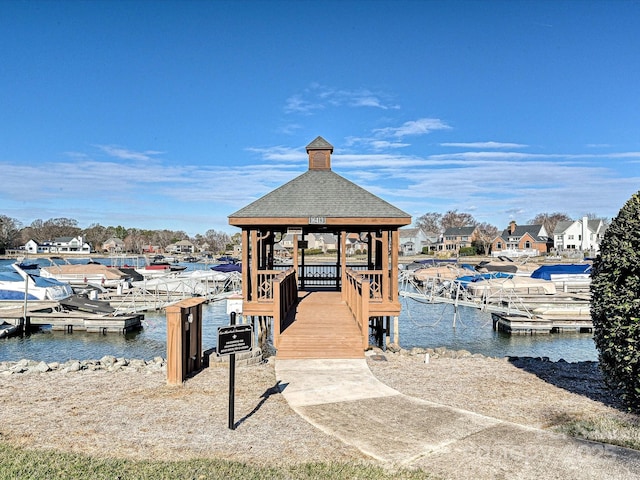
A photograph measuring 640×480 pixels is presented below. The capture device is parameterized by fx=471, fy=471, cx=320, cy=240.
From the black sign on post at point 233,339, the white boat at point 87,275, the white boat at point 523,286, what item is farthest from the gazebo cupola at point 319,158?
the white boat at point 87,275

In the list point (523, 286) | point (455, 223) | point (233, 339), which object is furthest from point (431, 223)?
point (233, 339)

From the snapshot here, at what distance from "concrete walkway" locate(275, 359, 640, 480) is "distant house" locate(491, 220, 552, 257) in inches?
3206

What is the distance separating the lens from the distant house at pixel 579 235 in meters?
85.6

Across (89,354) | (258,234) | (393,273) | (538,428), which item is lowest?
(89,354)

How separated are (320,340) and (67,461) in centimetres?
628

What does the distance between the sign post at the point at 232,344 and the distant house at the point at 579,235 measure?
297 ft

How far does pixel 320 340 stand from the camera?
10.7 m

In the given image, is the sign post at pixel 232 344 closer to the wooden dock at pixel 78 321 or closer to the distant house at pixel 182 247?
the wooden dock at pixel 78 321

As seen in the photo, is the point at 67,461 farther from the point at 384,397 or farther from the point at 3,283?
the point at 3,283

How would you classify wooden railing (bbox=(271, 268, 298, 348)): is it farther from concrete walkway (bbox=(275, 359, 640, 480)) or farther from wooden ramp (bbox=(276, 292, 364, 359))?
concrete walkway (bbox=(275, 359, 640, 480))

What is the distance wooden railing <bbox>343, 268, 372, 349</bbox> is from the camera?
36.4 ft

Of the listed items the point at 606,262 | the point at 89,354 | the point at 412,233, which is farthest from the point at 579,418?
the point at 412,233

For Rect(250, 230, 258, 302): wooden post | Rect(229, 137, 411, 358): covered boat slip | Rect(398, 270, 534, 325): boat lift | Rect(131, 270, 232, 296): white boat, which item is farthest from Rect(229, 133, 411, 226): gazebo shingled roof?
Rect(131, 270, 232, 296): white boat

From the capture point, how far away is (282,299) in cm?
1221
